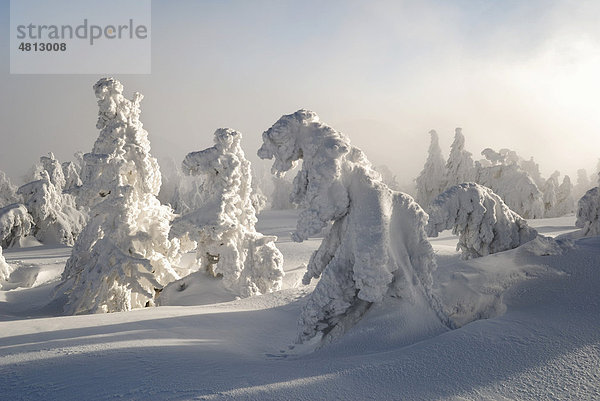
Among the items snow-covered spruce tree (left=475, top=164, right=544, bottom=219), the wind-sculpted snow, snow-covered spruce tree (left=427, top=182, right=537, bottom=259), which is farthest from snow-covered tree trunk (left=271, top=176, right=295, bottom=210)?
snow-covered spruce tree (left=427, top=182, right=537, bottom=259)

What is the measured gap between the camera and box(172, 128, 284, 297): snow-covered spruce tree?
1122 centimetres

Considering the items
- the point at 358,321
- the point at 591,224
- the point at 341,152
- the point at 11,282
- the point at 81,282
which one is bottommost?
the point at 11,282

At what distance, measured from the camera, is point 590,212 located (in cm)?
1202

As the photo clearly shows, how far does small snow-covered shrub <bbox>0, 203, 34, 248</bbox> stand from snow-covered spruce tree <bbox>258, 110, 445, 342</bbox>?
863 inches

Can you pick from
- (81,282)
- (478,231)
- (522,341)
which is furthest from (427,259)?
(81,282)

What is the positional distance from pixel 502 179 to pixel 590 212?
22.3m

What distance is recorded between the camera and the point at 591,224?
1205 cm

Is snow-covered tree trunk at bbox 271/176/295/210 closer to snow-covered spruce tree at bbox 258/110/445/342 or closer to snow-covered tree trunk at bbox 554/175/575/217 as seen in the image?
snow-covered tree trunk at bbox 554/175/575/217

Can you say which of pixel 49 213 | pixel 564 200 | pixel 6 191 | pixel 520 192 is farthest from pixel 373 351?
pixel 6 191

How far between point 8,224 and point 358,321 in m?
23.6

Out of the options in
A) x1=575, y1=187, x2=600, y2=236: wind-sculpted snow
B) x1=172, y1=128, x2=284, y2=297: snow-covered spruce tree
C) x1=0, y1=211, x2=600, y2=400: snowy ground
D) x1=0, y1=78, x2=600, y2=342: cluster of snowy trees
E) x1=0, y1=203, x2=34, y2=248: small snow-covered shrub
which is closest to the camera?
x1=0, y1=211, x2=600, y2=400: snowy ground

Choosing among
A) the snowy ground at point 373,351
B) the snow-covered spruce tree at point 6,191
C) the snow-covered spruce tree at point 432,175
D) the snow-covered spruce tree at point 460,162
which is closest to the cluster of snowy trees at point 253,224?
the snowy ground at point 373,351

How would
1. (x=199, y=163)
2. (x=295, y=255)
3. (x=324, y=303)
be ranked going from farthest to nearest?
(x=295, y=255) < (x=199, y=163) < (x=324, y=303)

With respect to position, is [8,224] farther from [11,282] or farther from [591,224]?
[591,224]
